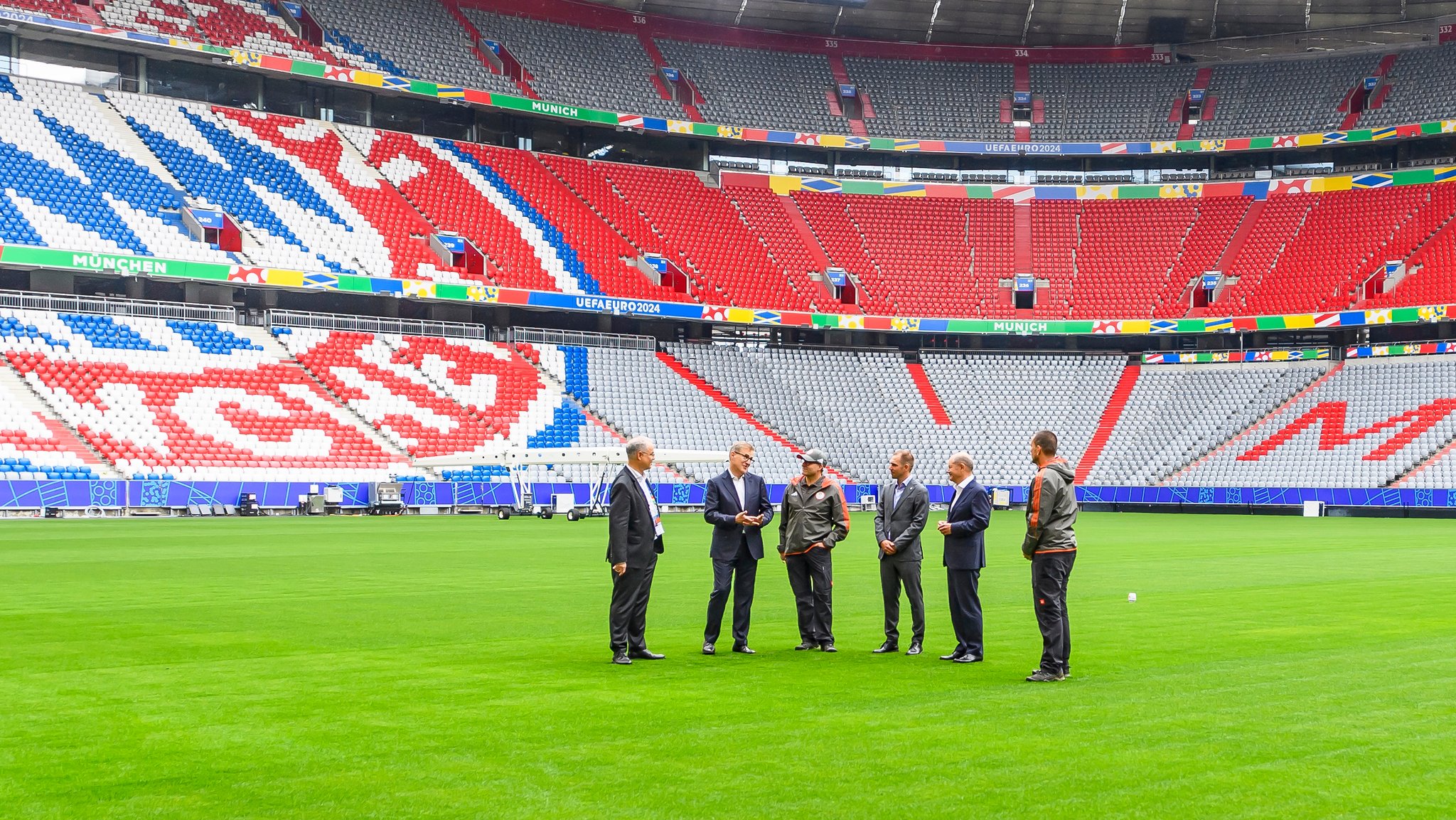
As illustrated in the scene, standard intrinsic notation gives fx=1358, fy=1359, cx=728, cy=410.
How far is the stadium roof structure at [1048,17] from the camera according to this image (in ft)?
212

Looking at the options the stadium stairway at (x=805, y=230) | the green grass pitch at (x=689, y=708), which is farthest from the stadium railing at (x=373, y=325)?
the green grass pitch at (x=689, y=708)

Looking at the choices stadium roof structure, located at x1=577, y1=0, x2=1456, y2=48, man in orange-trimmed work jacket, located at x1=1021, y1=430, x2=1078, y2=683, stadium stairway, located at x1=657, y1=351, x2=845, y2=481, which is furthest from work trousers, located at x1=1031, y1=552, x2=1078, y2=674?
stadium roof structure, located at x1=577, y1=0, x2=1456, y2=48

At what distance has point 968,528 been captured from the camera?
38.6ft

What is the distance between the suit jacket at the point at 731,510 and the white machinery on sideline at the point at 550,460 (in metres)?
25.8

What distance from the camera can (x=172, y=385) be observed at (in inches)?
1794

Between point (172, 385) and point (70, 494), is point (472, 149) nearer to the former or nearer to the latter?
point (172, 385)

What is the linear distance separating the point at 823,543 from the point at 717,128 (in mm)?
53243

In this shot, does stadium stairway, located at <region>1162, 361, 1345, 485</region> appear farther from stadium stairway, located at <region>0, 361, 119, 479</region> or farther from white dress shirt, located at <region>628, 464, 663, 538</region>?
white dress shirt, located at <region>628, 464, 663, 538</region>

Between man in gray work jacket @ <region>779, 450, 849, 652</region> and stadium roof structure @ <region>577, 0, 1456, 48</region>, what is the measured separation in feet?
179

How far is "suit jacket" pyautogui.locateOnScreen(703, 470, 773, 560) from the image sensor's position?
1214 centimetres

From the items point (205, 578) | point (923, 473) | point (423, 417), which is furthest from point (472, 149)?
point (205, 578)

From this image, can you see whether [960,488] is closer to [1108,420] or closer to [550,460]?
[550,460]

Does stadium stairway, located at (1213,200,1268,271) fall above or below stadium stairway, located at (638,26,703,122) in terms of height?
below

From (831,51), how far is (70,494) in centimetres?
4437
